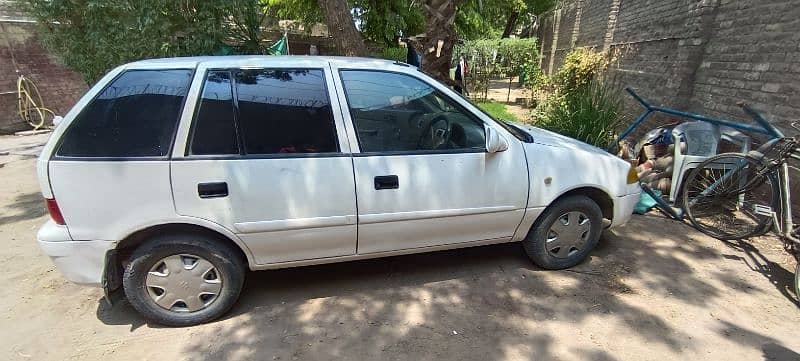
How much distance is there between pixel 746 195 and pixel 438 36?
12.0ft

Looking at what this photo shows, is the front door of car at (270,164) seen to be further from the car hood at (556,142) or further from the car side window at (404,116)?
the car hood at (556,142)

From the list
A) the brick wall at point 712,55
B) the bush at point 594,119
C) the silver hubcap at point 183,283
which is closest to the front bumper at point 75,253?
the silver hubcap at point 183,283

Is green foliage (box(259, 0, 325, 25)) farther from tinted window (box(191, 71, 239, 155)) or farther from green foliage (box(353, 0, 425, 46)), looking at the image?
tinted window (box(191, 71, 239, 155))

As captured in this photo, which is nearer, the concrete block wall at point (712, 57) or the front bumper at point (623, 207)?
the front bumper at point (623, 207)

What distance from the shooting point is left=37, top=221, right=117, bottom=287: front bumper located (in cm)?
241

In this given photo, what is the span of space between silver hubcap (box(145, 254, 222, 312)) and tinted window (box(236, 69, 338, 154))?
802 millimetres

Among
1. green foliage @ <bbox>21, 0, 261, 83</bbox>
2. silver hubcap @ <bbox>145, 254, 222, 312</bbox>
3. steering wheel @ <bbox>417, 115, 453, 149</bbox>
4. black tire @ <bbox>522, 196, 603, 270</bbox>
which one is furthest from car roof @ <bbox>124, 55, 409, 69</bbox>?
green foliage @ <bbox>21, 0, 261, 83</bbox>

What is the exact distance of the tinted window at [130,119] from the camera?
2385mm

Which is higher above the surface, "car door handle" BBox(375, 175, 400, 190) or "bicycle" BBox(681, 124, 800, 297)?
"car door handle" BBox(375, 175, 400, 190)

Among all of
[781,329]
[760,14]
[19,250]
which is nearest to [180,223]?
[19,250]

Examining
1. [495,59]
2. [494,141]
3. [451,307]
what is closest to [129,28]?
[494,141]

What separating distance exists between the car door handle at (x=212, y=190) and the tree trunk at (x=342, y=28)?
3535 mm

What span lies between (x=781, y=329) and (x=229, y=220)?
356 cm

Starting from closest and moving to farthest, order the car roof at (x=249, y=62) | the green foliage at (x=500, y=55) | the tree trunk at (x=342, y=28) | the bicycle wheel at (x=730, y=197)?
1. the car roof at (x=249, y=62)
2. the bicycle wheel at (x=730, y=197)
3. the tree trunk at (x=342, y=28)
4. the green foliage at (x=500, y=55)
